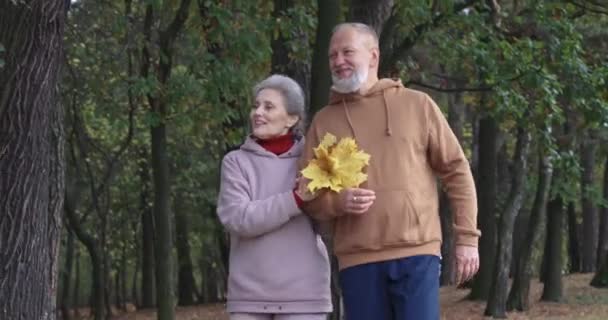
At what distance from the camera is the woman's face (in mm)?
5023

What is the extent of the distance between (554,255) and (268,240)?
64.0 ft

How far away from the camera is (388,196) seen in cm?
480

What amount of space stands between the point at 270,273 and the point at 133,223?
3304 cm

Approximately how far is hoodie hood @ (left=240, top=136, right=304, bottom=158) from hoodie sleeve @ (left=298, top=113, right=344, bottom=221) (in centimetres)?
10

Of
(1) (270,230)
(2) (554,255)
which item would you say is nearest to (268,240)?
(1) (270,230)

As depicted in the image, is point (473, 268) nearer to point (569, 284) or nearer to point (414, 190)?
point (414, 190)

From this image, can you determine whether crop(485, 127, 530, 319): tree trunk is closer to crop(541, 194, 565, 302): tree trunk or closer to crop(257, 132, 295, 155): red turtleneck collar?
crop(541, 194, 565, 302): tree trunk

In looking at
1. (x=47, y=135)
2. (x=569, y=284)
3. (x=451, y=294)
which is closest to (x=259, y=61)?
(x=47, y=135)

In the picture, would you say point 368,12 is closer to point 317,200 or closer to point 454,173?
point 454,173

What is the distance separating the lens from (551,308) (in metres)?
21.8

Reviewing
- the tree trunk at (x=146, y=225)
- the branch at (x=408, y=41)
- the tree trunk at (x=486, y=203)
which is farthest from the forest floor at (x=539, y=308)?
the branch at (x=408, y=41)

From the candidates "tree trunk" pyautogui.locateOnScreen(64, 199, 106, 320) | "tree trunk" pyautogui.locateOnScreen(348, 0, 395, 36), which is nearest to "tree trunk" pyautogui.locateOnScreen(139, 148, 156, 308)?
"tree trunk" pyautogui.locateOnScreen(64, 199, 106, 320)

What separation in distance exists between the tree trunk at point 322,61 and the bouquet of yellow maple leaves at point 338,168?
16.5ft

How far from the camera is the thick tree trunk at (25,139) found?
24.7ft
